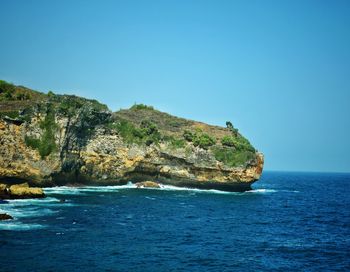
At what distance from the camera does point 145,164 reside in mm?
83375

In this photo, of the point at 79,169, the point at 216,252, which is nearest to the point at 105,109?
the point at 79,169

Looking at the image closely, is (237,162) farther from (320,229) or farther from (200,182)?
(320,229)

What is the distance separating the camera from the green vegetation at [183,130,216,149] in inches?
3406

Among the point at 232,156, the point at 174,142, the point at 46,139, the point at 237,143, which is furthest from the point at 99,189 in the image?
the point at 237,143

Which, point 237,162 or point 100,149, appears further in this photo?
point 237,162

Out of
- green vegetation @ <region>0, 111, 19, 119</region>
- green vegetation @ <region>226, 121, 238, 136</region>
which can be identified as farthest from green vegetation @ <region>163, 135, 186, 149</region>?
green vegetation @ <region>0, 111, 19, 119</region>

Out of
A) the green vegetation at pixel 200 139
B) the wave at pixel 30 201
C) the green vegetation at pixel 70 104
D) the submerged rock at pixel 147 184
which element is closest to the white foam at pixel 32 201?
the wave at pixel 30 201

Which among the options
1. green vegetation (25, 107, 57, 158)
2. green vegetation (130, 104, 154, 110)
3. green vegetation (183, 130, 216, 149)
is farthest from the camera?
green vegetation (130, 104, 154, 110)

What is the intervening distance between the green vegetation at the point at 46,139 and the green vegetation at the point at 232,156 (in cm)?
3527

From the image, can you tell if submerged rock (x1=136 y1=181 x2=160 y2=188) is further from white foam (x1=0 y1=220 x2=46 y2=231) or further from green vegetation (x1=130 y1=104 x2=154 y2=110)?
white foam (x1=0 y1=220 x2=46 y2=231)

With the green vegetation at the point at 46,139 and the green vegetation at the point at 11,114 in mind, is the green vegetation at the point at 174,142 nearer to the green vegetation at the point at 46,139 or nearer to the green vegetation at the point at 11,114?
the green vegetation at the point at 46,139

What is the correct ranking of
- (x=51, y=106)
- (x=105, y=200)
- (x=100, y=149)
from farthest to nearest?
(x=100, y=149) → (x=51, y=106) → (x=105, y=200)

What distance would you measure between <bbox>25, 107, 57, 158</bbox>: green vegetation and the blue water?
968 centimetres

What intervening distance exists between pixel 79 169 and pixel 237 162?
1311 inches
